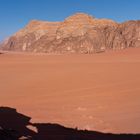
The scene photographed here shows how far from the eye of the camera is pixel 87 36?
6600 centimetres

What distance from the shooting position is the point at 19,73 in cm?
1669

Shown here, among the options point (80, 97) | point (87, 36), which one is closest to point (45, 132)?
point (80, 97)

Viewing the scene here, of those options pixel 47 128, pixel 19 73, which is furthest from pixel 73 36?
pixel 47 128

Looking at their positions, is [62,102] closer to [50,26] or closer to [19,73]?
[19,73]

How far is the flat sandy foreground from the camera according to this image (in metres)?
8.70

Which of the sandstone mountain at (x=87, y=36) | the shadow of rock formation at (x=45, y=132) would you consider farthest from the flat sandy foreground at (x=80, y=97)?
the sandstone mountain at (x=87, y=36)

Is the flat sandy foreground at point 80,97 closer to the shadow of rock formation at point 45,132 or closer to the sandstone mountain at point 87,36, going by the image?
the shadow of rock formation at point 45,132

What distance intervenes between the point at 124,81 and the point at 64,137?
22.6ft

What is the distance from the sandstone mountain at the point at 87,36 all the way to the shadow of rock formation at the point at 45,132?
52.4 m

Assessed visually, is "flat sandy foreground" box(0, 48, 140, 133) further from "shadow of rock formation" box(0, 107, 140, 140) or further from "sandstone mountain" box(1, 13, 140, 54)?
"sandstone mountain" box(1, 13, 140, 54)

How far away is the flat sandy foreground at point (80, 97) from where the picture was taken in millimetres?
8703

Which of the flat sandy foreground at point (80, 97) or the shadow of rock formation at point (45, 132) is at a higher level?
the flat sandy foreground at point (80, 97)

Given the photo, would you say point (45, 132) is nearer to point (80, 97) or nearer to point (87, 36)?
point (80, 97)

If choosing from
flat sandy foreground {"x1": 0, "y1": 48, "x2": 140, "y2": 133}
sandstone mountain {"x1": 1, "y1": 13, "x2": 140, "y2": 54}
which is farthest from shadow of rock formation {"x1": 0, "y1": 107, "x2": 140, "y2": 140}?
sandstone mountain {"x1": 1, "y1": 13, "x2": 140, "y2": 54}
